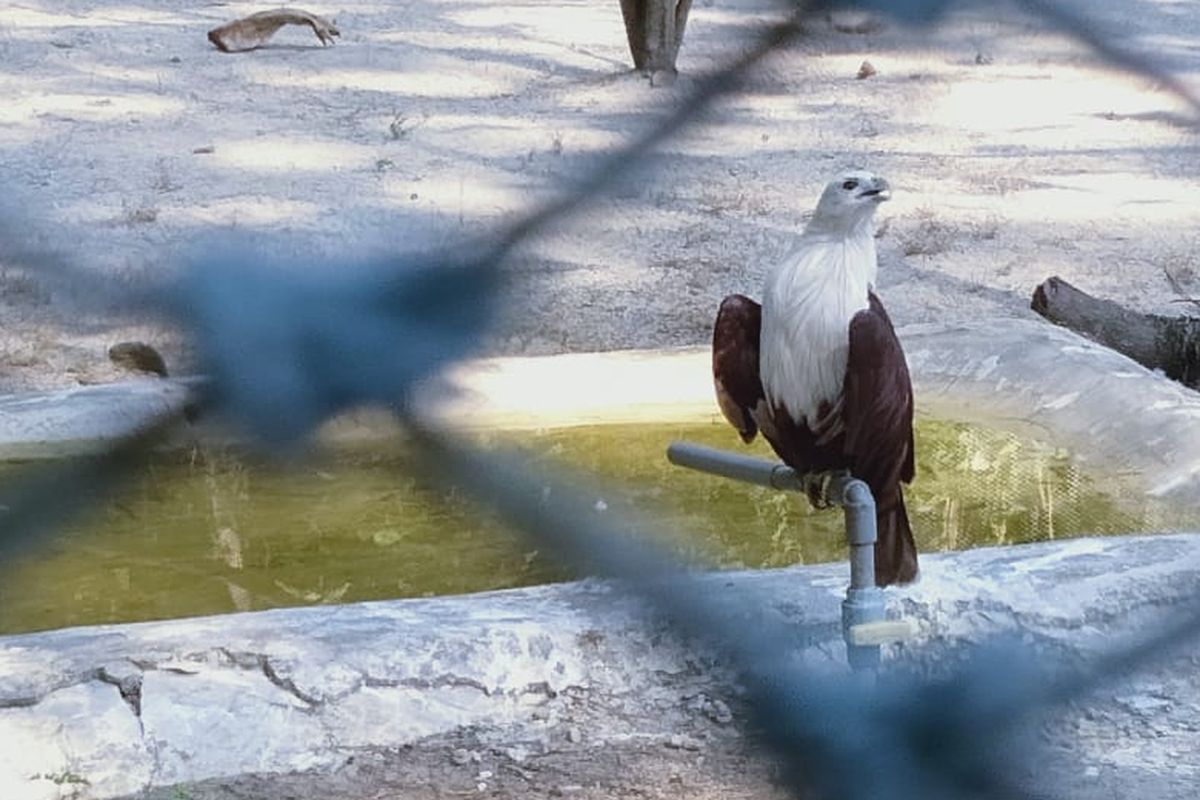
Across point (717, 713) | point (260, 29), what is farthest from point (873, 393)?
point (260, 29)

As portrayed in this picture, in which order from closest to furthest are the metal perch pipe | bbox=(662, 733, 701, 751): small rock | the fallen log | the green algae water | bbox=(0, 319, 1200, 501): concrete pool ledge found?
the metal perch pipe, bbox=(662, 733, 701, 751): small rock, the green algae water, bbox=(0, 319, 1200, 501): concrete pool ledge, the fallen log

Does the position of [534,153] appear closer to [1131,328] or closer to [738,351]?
[738,351]

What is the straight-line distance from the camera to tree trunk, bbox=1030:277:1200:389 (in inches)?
92.1

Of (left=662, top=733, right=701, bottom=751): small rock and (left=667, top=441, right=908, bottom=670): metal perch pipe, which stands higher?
(left=667, top=441, right=908, bottom=670): metal perch pipe

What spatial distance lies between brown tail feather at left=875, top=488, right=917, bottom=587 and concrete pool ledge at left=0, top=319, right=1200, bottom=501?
79cm

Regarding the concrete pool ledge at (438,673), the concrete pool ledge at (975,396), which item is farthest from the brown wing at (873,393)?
the concrete pool ledge at (975,396)

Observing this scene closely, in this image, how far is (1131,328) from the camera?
7.88ft

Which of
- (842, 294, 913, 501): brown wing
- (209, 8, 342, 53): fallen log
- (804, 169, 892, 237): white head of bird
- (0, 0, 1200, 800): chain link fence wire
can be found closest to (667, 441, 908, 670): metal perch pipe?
(0, 0, 1200, 800): chain link fence wire

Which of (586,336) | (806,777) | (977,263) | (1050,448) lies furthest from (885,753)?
(977,263)

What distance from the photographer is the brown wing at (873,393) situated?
833mm

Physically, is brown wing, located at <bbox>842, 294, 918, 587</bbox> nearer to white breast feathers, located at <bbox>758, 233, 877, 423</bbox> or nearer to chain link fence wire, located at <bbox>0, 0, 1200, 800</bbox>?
white breast feathers, located at <bbox>758, 233, 877, 423</bbox>

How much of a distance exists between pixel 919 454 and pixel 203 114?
3.51ft

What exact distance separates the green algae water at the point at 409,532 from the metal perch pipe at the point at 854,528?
965 millimetres

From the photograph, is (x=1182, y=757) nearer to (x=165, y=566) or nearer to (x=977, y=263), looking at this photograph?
(x=165, y=566)
